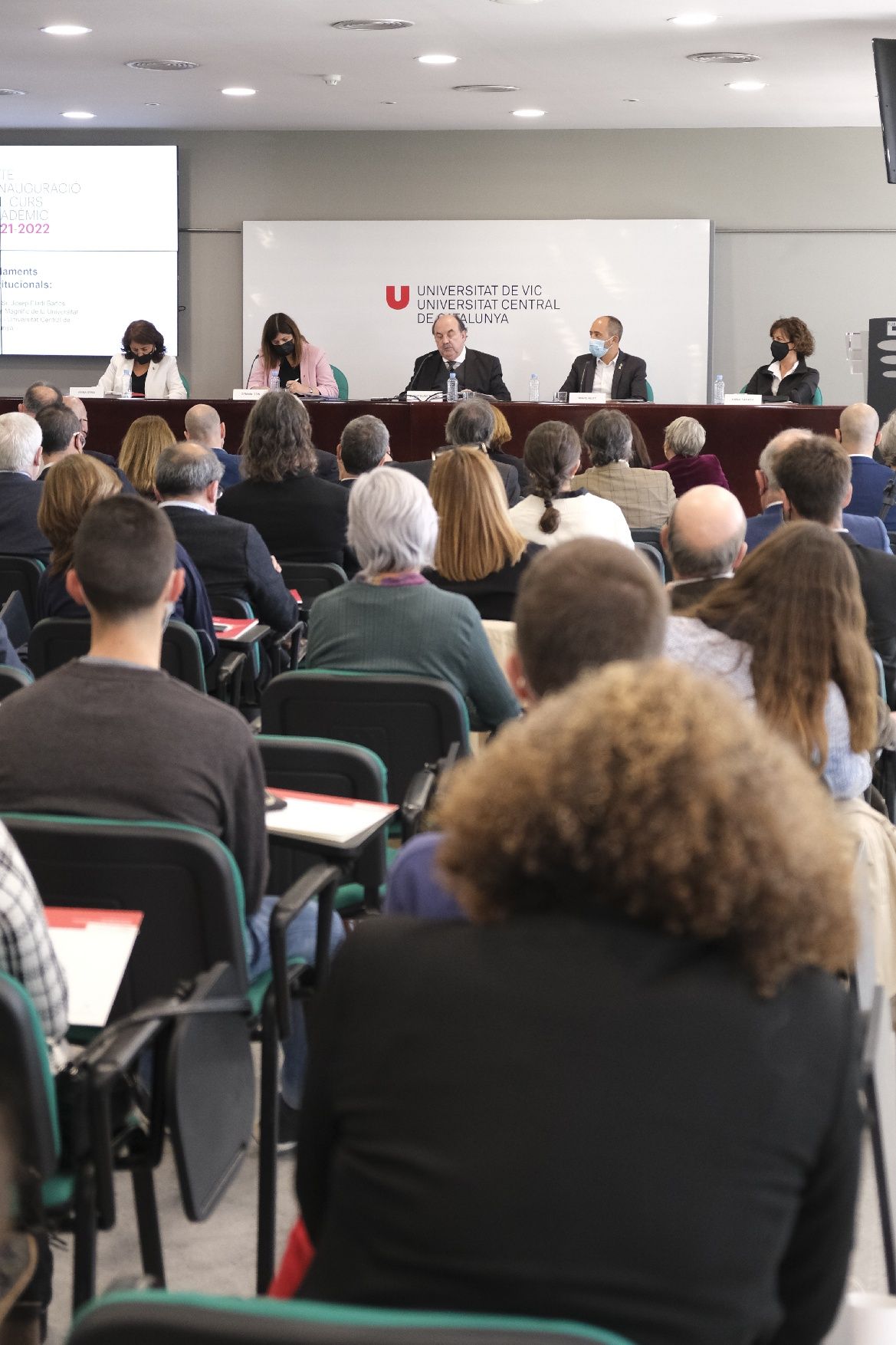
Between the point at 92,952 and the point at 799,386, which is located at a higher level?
the point at 799,386

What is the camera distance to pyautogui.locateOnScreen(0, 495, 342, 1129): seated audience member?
2113 millimetres

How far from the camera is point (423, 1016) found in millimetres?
1088

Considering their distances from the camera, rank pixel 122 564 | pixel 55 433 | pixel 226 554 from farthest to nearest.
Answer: pixel 55 433
pixel 226 554
pixel 122 564

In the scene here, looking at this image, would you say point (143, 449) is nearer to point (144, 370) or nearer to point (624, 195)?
point (144, 370)

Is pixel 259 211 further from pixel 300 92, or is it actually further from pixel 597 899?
pixel 597 899

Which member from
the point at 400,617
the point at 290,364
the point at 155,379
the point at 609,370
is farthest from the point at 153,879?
the point at 609,370

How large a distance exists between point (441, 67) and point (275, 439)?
4.74 meters

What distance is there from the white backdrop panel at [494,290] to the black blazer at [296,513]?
7102 millimetres

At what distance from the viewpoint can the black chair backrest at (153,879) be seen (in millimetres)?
1949

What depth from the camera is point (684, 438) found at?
7105mm

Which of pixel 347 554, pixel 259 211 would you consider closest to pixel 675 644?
pixel 347 554

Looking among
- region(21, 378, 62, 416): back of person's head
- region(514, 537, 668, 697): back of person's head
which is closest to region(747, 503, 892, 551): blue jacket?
region(514, 537, 668, 697): back of person's head

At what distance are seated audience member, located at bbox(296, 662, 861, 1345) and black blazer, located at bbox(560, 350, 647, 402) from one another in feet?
29.9

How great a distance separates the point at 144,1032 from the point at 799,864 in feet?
3.12
